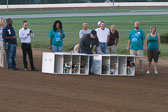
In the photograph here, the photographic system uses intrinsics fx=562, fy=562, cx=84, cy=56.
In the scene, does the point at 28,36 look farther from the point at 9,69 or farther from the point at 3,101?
the point at 3,101

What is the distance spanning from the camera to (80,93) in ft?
49.1

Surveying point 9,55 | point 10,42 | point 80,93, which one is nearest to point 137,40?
point 10,42

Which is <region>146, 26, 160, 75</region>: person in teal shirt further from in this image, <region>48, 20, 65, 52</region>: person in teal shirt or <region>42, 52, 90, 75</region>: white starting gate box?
<region>48, 20, 65, 52</region>: person in teal shirt

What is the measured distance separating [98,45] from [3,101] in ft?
21.0

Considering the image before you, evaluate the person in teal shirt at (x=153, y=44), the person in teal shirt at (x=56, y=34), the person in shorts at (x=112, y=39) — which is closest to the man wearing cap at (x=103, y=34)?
the person in shorts at (x=112, y=39)

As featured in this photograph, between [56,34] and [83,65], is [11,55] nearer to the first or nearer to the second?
[56,34]

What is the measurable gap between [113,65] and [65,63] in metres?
1.67

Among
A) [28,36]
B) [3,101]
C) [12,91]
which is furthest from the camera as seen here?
[28,36]

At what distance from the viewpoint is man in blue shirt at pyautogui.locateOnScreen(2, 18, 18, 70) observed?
20.3m

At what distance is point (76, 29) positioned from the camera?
44.0m

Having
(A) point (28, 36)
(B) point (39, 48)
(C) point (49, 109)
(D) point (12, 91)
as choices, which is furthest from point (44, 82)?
(B) point (39, 48)

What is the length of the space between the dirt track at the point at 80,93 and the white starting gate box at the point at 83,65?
21.2 inches

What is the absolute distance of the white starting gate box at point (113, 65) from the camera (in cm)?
1941

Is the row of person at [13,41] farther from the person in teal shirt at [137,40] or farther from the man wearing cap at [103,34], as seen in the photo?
the person in teal shirt at [137,40]
